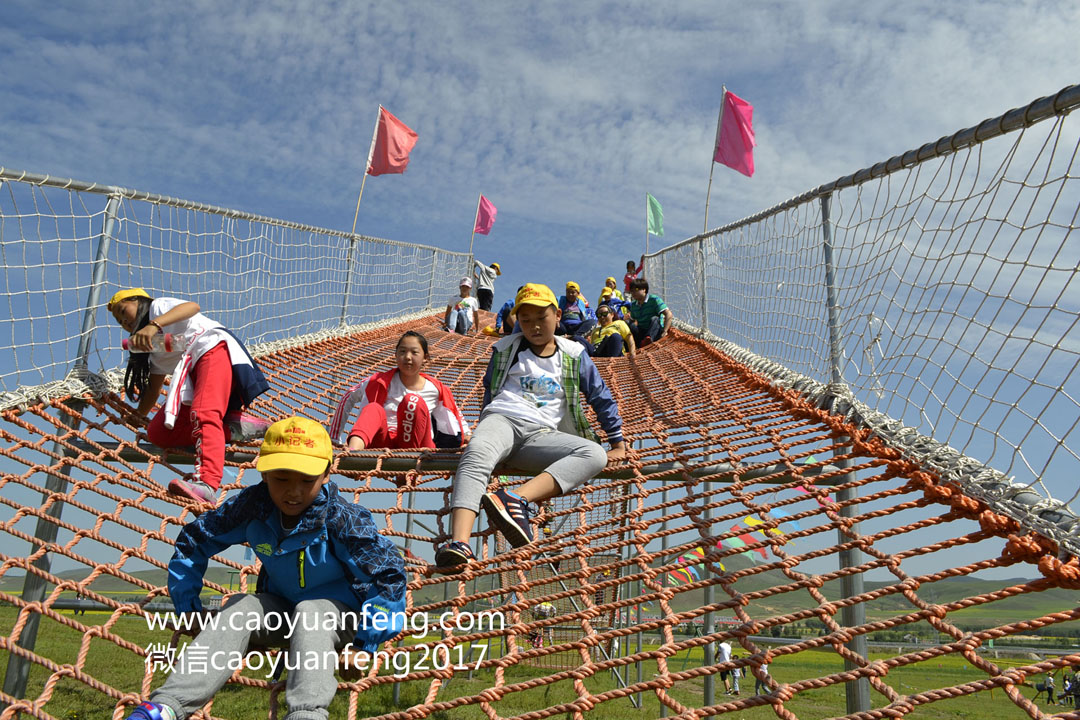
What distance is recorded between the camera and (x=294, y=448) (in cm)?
139

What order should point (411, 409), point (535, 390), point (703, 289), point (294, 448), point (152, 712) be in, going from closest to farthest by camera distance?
point (152, 712), point (294, 448), point (535, 390), point (411, 409), point (703, 289)

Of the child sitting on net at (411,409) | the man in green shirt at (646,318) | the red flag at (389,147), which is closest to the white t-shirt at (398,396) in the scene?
the child sitting on net at (411,409)

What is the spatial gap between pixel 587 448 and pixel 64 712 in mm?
5753

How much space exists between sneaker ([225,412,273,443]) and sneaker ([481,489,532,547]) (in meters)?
1.21

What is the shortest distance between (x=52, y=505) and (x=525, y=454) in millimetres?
1549

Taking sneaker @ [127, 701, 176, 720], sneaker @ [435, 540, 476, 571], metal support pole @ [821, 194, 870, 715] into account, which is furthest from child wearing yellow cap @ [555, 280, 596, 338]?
sneaker @ [127, 701, 176, 720]

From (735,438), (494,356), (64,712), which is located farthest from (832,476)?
(64,712)

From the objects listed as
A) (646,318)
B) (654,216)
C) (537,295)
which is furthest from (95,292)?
(654,216)

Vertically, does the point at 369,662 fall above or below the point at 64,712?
above

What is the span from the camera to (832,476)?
2.42m

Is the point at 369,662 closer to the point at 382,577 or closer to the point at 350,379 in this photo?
the point at 382,577

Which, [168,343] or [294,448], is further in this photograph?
[168,343]

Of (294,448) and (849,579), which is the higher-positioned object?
(294,448)

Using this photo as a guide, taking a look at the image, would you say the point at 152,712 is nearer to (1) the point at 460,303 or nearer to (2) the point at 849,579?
(2) the point at 849,579
